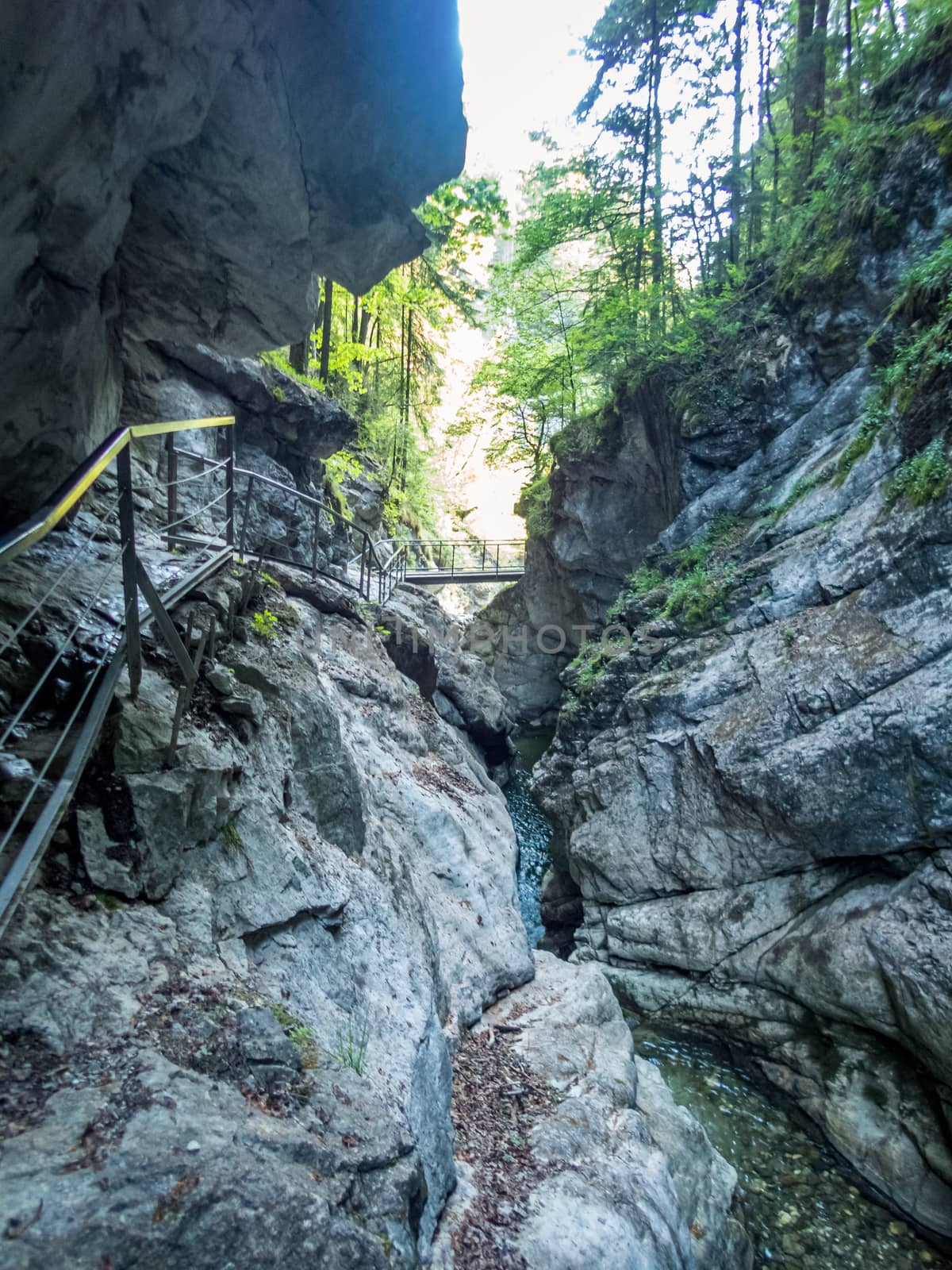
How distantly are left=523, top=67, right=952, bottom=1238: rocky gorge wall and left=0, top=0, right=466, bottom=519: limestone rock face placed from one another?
7196mm

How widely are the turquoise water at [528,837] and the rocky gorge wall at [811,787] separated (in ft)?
2.05

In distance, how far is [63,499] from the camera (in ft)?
9.04

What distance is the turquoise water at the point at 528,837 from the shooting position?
12797mm

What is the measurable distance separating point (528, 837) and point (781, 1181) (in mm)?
9296

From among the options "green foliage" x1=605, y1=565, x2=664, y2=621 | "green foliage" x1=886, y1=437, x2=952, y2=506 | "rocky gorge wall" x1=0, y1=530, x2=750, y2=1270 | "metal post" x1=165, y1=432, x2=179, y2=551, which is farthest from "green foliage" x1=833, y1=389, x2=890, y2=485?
"metal post" x1=165, y1=432, x2=179, y2=551

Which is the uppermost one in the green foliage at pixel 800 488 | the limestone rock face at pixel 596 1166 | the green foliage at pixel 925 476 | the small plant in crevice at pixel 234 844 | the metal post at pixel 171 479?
the green foliage at pixel 800 488

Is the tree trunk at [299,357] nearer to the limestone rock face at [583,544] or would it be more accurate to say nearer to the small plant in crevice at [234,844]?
the limestone rock face at [583,544]

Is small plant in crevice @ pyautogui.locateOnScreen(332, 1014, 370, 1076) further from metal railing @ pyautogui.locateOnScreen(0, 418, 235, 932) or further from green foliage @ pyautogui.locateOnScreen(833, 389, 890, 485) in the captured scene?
green foliage @ pyautogui.locateOnScreen(833, 389, 890, 485)

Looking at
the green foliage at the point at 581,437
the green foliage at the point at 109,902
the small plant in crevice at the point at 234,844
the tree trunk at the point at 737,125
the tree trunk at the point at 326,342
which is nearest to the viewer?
the green foliage at the point at 109,902

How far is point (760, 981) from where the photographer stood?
337 inches

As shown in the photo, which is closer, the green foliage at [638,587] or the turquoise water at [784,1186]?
the turquoise water at [784,1186]

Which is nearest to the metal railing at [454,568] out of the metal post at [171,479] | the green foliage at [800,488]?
the green foliage at [800,488]

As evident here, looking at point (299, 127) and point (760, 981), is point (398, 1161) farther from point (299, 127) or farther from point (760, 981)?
point (760, 981)

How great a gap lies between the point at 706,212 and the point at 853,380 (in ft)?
25.1
